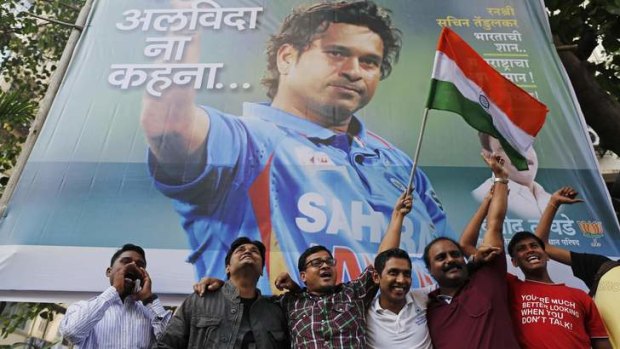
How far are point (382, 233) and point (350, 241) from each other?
218 millimetres

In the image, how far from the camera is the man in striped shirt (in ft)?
6.77

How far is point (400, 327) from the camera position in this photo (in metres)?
2.01

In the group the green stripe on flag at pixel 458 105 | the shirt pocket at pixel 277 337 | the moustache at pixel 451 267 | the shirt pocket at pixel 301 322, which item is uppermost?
the green stripe on flag at pixel 458 105

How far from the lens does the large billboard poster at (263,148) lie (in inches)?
128

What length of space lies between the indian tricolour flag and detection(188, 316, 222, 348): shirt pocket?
1.50m

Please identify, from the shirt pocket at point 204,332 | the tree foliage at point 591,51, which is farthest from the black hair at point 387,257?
the tree foliage at point 591,51

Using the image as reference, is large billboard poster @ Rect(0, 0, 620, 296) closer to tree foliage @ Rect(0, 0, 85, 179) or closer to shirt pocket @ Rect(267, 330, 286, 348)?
shirt pocket @ Rect(267, 330, 286, 348)

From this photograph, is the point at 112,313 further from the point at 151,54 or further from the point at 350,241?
the point at 151,54

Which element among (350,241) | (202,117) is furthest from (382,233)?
(202,117)

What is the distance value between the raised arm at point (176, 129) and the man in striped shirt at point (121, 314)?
131 centimetres

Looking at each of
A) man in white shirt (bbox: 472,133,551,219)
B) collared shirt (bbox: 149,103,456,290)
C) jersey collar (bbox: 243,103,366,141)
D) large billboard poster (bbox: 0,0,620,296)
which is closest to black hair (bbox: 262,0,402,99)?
large billboard poster (bbox: 0,0,620,296)

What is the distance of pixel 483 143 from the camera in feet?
11.9

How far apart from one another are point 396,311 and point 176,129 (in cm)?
234

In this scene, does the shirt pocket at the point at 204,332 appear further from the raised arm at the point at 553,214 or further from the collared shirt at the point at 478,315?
the raised arm at the point at 553,214
